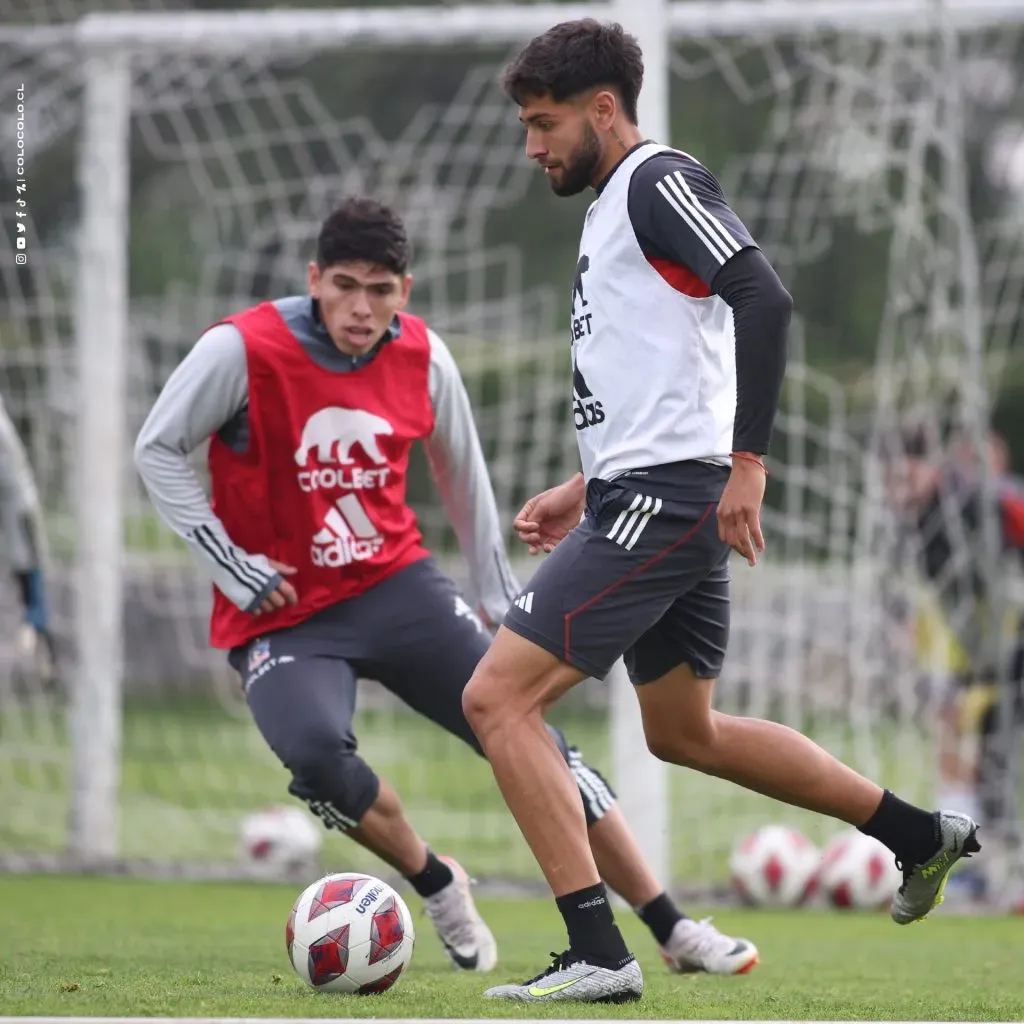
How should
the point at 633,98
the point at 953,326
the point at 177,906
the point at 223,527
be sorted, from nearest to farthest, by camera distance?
the point at 633,98
the point at 223,527
the point at 177,906
the point at 953,326

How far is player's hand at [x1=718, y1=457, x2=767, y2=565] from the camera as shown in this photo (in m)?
4.01

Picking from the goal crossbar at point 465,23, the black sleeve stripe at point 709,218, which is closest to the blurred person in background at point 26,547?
the goal crossbar at point 465,23

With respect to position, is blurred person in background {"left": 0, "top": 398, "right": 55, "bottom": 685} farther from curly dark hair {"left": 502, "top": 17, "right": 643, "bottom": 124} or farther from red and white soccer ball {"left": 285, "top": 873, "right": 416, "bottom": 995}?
curly dark hair {"left": 502, "top": 17, "right": 643, "bottom": 124}

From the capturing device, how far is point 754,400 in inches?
158

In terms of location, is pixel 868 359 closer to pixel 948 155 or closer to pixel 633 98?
pixel 948 155

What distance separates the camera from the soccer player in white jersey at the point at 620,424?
405 centimetres

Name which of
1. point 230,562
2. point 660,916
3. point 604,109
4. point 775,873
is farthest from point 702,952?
point 775,873

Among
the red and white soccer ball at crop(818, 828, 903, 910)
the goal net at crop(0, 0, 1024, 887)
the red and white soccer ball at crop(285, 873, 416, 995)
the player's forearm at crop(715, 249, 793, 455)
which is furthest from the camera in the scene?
the goal net at crop(0, 0, 1024, 887)

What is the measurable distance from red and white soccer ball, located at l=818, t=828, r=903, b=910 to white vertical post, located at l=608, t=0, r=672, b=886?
2.21 feet

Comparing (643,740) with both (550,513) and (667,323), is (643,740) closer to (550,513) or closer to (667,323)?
(550,513)

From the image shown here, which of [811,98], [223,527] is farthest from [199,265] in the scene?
[223,527]

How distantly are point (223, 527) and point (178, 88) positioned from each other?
186 inches

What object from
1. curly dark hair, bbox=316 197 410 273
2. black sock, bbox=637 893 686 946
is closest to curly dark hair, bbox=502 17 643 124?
curly dark hair, bbox=316 197 410 273

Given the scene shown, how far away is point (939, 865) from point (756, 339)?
1509 mm
